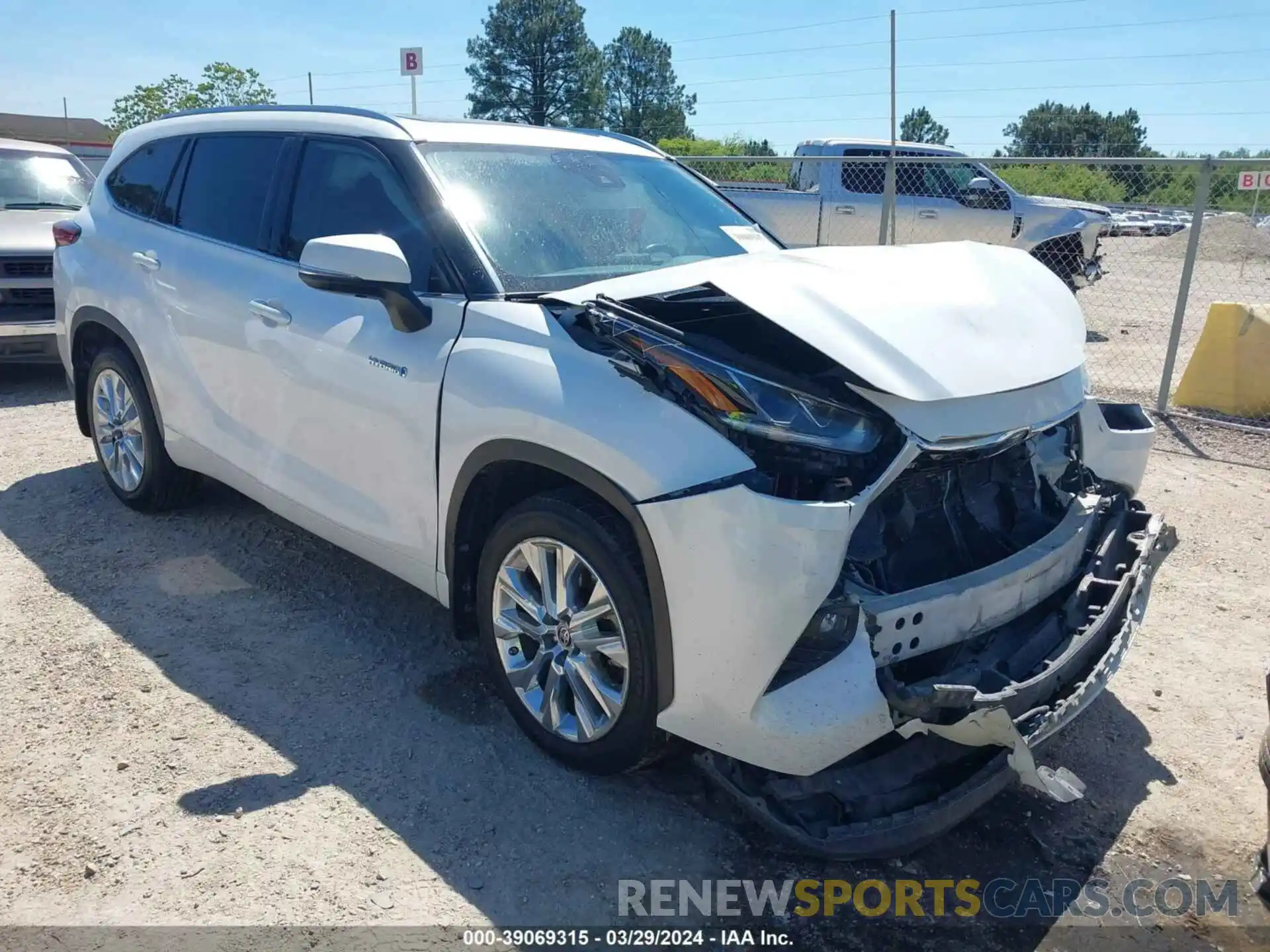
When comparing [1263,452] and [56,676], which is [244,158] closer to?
[56,676]

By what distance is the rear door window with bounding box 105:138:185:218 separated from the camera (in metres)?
4.89

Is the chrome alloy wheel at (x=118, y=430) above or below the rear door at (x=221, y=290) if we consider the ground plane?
below

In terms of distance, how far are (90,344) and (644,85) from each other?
7810 cm

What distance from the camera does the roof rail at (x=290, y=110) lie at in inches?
151

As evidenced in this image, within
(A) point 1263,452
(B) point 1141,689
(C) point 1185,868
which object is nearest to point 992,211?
(A) point 1263,452

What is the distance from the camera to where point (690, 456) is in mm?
2623

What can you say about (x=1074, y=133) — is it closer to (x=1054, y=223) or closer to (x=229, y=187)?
(x=1054, y=223)

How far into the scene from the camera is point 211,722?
137 inches

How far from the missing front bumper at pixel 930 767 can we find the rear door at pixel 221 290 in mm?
2435

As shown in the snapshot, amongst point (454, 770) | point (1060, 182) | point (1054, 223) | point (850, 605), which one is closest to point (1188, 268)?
point (1054, 223)

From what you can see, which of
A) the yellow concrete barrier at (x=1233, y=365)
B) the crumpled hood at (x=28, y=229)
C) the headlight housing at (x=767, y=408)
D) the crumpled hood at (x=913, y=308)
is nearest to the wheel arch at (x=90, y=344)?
the crumpled hood at (x=913, y=308)

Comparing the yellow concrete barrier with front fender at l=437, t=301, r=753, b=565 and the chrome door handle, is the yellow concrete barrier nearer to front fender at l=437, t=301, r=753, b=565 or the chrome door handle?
front fender at l=437, t=301, r=753, b=565

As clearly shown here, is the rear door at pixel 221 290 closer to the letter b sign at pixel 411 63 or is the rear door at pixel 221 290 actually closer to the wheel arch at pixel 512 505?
the wheel arch at pixel 512 505

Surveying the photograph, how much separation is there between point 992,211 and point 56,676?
12449mm
